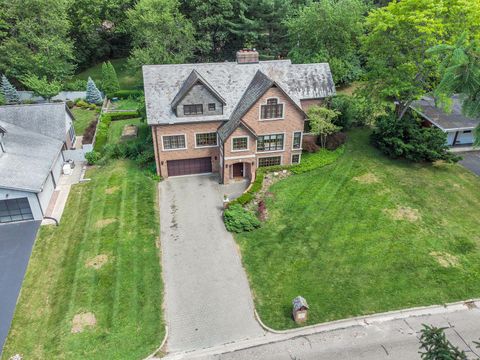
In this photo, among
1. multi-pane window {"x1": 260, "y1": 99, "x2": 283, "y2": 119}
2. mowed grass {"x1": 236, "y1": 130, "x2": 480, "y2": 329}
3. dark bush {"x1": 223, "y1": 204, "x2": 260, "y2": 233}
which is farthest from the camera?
multi-pane window {"x1": 260, "y1": 99, "x2": 283, "y2": 119}

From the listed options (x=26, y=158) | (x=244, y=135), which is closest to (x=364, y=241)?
(x=244, y=135)

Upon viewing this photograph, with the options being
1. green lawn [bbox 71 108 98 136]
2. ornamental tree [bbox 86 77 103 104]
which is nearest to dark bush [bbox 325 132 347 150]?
green lawn [bbox 71 108 98 136]

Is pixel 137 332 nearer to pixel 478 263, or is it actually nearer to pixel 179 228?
pixel 179 228

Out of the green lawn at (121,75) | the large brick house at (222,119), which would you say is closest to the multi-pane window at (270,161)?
the large brick house at (222,119)

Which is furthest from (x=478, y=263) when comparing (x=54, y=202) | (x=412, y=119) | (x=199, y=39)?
(x=199, y=39)

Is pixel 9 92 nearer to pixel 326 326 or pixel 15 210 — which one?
pixel 15 210

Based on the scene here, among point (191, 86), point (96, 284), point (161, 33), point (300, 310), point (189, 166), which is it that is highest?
point (161, 33)

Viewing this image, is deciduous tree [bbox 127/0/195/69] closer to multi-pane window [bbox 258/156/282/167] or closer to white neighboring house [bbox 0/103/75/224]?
white neighboring house [bbox 0/103/75/224]
